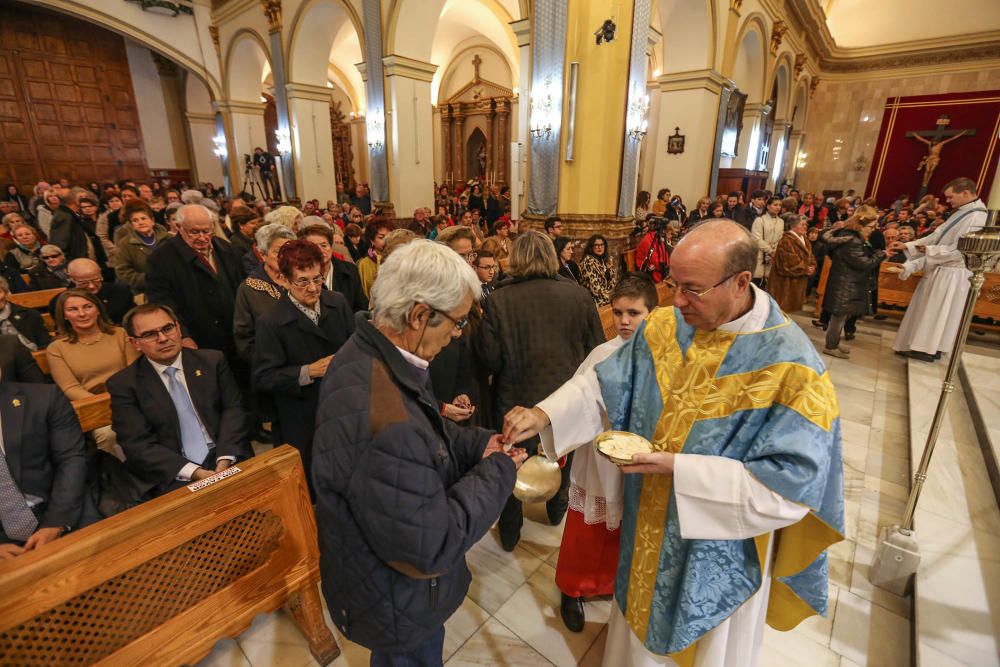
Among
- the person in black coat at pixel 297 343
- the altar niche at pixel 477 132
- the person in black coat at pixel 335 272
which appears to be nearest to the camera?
the person in black coat at pixel 297 343

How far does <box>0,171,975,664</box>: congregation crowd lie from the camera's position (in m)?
1.17

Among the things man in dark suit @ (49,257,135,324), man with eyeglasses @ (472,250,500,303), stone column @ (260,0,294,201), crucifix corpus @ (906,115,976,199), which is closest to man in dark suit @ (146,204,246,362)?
man in dark suit @ (49,257,135,324)

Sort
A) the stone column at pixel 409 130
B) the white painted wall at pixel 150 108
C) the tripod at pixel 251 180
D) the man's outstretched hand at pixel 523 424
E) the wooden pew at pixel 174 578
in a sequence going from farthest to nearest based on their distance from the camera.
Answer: the white painted wall at pixel 150 108
the tripod at pixel 251 180
the stone column at pixel 409 130
the man's outstretched hand at pixel 523 424
the wooden pew at pixel 174 578

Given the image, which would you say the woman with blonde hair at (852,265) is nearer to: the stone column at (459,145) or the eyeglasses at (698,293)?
the eyeglasses at (698,293)

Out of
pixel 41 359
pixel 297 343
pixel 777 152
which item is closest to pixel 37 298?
pixel 41 359

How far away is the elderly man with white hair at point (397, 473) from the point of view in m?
1.10

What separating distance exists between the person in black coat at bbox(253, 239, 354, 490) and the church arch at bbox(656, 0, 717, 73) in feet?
30.2

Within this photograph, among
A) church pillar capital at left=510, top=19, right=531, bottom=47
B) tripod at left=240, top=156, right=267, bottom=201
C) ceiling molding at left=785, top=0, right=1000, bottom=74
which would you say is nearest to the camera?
church pillar capital at left=510, top=19, right=531, bottom=47

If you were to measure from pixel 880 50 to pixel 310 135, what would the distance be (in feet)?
61.3

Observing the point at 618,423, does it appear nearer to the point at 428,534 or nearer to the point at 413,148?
the point at 428,534

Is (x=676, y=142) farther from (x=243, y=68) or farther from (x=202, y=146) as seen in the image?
(x=202, y=146)

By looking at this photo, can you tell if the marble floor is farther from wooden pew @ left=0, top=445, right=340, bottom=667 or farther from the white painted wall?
the white painted wall

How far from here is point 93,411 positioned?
97.2 inches

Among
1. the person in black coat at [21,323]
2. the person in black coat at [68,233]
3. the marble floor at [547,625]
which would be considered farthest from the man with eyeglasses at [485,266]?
the person in black coat at [68,233]
